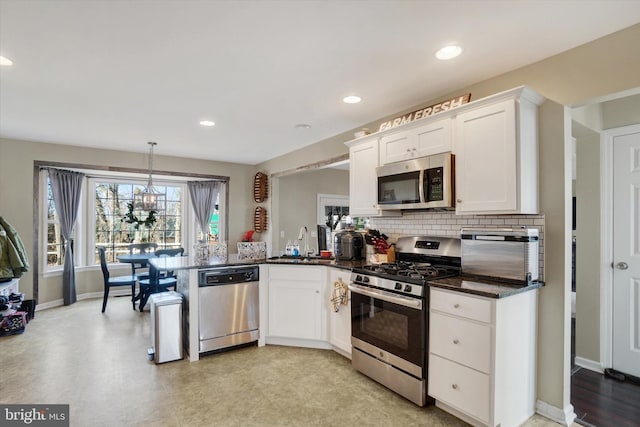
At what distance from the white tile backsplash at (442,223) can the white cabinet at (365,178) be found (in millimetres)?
187

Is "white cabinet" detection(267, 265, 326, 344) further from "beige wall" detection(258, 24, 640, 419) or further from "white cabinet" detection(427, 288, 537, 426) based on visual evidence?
"beige wall" detection(258, 24, 640, 419)

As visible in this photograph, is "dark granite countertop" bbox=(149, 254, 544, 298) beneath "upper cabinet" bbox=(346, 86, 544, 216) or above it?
beneath

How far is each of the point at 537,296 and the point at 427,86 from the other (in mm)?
1855

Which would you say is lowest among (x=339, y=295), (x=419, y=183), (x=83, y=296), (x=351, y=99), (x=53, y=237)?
(x=83, y=296)

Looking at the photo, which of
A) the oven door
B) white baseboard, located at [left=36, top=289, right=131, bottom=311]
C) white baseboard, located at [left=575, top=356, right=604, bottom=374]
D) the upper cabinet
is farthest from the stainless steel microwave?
white baseboard, located at [left=36, top=289, right=131, bottom=311]

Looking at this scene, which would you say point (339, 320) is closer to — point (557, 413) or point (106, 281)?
point (557, 413)

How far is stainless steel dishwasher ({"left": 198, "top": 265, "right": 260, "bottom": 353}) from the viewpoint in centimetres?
328

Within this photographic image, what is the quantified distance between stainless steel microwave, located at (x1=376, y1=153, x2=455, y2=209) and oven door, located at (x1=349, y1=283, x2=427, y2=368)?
0.82 metres

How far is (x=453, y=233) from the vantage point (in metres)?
3.00

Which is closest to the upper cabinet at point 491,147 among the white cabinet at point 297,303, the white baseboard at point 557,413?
the white baseboard at point 557,413

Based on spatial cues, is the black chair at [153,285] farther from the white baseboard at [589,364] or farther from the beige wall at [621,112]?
the beige wall at [621,112]

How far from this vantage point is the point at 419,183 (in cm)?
281

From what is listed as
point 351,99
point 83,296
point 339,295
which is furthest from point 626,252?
point 83,296

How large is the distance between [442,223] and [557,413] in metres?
1.59
